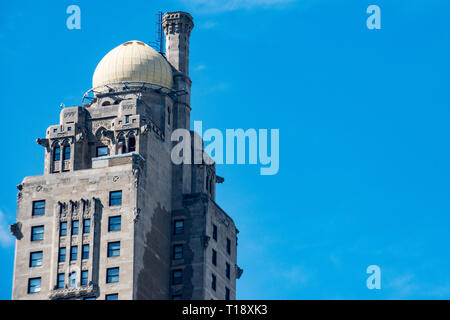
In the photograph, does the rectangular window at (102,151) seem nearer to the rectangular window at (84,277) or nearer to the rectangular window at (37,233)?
the rectangular window at (37,233)

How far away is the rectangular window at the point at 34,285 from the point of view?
616 feet

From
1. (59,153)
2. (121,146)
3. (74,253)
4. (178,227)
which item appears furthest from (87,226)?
(178,227)

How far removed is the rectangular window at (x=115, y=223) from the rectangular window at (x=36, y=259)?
9.11 m

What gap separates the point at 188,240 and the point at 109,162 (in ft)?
45.4

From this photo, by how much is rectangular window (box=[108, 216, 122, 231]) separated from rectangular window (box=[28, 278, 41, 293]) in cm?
1037

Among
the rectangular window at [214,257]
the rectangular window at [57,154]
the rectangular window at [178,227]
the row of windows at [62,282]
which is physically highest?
the rectangular window at [57,154]

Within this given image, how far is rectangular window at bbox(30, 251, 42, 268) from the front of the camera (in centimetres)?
18915

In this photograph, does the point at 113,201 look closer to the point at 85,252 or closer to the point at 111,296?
the point at 85,252

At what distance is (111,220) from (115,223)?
0.64 meters

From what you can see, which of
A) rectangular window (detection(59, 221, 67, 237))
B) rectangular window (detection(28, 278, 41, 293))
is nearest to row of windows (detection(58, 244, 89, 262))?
rectangular window (detection(59, 221, 67, 237))

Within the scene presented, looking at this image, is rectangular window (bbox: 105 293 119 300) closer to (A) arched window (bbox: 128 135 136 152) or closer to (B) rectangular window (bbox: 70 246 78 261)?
(B) rectangular window (bbox: 70 246 78 261)

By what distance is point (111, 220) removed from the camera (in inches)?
7402

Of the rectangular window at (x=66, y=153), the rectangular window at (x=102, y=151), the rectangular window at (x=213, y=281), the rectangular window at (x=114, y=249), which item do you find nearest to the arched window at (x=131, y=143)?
the rectangular window at (x=102, y=151)
